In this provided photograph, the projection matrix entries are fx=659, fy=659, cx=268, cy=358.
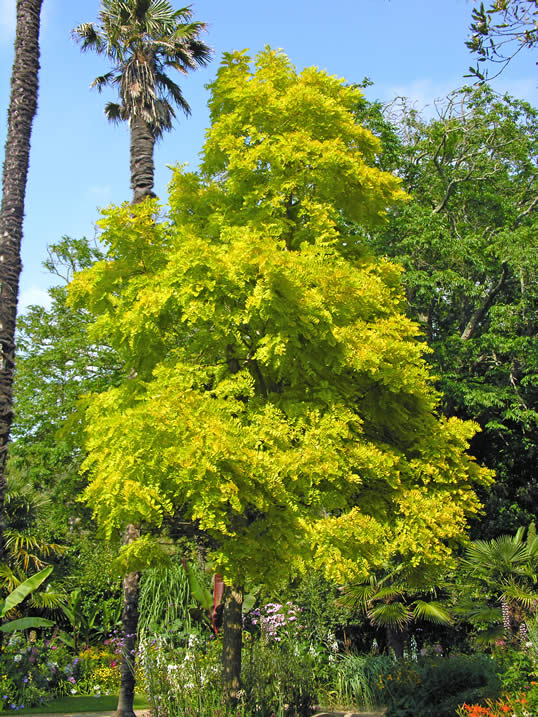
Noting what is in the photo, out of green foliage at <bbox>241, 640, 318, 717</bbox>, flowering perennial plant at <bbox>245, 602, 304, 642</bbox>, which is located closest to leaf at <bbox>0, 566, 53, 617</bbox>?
flowering perennial plant at <bbox>245, 602, 304, 642</bbox>

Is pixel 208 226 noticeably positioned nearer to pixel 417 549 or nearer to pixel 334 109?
pixel 334 109

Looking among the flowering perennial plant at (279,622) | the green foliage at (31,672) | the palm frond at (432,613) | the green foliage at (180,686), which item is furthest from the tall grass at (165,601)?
the green foliage at (180,686)

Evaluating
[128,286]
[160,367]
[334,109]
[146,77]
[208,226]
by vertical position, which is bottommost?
[160,367]

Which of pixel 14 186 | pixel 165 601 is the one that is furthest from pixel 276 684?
pixel 165 601

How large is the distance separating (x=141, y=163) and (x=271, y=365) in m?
5.96

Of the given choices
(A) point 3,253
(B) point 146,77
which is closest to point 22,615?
(A) point 3,253

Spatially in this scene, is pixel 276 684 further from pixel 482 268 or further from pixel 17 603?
pixel 482 268

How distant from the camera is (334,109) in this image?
10523mm

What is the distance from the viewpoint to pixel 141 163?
1353cm

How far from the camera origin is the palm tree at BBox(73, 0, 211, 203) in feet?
45.2

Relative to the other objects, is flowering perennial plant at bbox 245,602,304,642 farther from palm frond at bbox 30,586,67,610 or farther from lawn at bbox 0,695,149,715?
palm frond at bbox 30,586,67,610

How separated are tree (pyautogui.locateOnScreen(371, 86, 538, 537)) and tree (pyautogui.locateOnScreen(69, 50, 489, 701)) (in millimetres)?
7358

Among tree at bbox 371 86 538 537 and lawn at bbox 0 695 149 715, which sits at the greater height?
tree at bbox 371 86 538 537

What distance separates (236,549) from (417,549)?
2.60m
